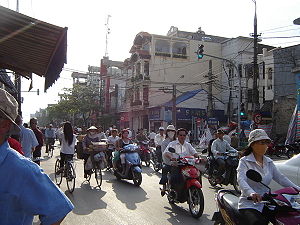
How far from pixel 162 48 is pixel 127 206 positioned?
36.4 m

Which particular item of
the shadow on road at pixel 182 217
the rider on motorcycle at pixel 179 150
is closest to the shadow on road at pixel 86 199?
the shadow on road at pixel 182 217

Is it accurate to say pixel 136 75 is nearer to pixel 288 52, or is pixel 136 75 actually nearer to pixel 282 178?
pixel 288 52

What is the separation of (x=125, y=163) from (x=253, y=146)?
6.46m

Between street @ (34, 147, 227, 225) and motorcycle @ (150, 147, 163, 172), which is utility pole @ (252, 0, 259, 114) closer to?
motorcycle @ (150, 147, 163, 172)

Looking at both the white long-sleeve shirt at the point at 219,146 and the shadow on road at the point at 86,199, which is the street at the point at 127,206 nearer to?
the shadow on road at the point at 86,199

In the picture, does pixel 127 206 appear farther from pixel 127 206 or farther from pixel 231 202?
pixel 231 202

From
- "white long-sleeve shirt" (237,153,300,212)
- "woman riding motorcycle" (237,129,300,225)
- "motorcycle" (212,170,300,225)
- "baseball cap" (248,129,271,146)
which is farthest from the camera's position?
"baseball cap" (248,129,271,146)

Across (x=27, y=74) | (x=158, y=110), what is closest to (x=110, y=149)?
(x=27, y=74)

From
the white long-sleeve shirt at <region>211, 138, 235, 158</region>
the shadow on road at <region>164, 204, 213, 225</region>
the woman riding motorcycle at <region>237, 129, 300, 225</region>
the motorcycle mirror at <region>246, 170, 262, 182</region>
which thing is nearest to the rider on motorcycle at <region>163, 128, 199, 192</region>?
the shadow on road at <region>164, 204, 213, 225</region>

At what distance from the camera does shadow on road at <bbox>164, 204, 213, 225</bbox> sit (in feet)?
19.2

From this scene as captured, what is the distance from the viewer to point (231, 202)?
3633mm

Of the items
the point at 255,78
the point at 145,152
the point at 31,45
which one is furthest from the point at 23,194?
the point at 255,78

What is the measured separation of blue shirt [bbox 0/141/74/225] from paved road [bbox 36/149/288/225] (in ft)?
14.5

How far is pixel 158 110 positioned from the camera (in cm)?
3700
